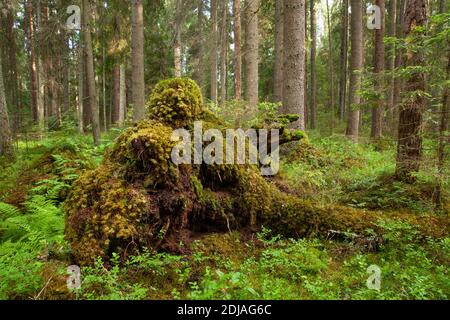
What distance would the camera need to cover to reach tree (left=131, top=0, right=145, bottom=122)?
10.4 meters

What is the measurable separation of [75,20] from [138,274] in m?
13.5

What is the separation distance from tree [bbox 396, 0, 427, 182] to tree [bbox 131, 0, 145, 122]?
24.2 ft

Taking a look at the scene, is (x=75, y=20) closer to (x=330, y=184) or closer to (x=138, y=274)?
(x=330, y=184)

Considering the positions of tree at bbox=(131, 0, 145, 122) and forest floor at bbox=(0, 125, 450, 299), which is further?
tree at bbox=(131, 0, 145, 122)

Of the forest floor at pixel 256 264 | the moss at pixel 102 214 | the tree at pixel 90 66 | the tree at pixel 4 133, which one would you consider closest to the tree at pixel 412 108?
the forest floor at pixel 256 264

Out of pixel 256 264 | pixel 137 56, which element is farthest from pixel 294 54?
pixel 256 264

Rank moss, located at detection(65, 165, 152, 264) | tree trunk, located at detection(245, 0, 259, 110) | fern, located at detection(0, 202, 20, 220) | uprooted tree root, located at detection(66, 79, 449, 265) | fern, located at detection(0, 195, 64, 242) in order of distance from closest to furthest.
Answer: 1. moss, located at detection(65, 165, 152, 264)
2. uprooted tree root, located at detection(66, 79, 449, 265)
3. fern, located at detection(0, 195, 64, 242)
4. fern, located at detection(0, 202, 20, 220)
5. tree trunk, located at detection(245, 0, 259, 110)

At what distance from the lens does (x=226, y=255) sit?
4273mm

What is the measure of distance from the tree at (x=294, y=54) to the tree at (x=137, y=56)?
15.3ft

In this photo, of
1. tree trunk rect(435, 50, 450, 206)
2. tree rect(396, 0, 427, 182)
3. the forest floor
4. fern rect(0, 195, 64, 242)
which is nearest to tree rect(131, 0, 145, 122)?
the forest floor

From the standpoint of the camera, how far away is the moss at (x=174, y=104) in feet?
17.0

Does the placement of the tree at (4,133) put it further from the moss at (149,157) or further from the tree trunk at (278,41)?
the tree trunk at (278,41)

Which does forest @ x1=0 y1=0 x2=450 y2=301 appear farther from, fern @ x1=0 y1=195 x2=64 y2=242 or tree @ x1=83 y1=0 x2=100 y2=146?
tree @ x1=83 y1=0 x2=100 y2=146

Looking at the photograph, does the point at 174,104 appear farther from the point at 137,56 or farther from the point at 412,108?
the point at 137,56
